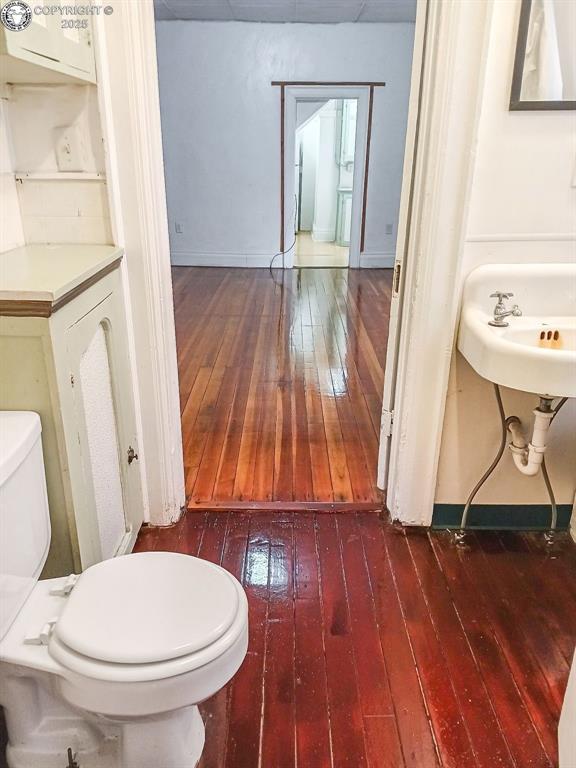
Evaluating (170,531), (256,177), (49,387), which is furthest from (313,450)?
(256,177)

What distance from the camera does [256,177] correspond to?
5.85m

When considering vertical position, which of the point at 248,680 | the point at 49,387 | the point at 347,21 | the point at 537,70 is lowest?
the point at 248,680

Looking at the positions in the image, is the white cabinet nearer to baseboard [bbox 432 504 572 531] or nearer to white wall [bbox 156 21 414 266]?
baseboard [bbox 432 504 572 531]

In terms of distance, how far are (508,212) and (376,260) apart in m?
4.76

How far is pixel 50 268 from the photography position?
4.32 feet

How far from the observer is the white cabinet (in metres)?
1.14

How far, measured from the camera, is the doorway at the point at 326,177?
709 cm

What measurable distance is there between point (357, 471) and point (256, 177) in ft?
14.4

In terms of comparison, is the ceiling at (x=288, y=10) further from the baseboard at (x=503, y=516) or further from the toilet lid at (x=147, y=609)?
the toilet lid at (x=147, y=609)

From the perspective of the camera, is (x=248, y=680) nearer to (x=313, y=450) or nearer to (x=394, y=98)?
(x=313, y=450)

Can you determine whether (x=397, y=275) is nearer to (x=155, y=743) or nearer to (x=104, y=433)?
(x=104, y=433)

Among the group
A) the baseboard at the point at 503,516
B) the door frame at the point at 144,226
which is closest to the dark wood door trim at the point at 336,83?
the door frame at the point at 144,226

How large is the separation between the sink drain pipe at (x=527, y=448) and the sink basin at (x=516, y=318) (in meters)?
0.19

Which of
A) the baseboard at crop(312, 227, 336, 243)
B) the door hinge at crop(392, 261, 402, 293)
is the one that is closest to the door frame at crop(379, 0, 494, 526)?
the door hinge at crop(392, 261, 402, 293)
